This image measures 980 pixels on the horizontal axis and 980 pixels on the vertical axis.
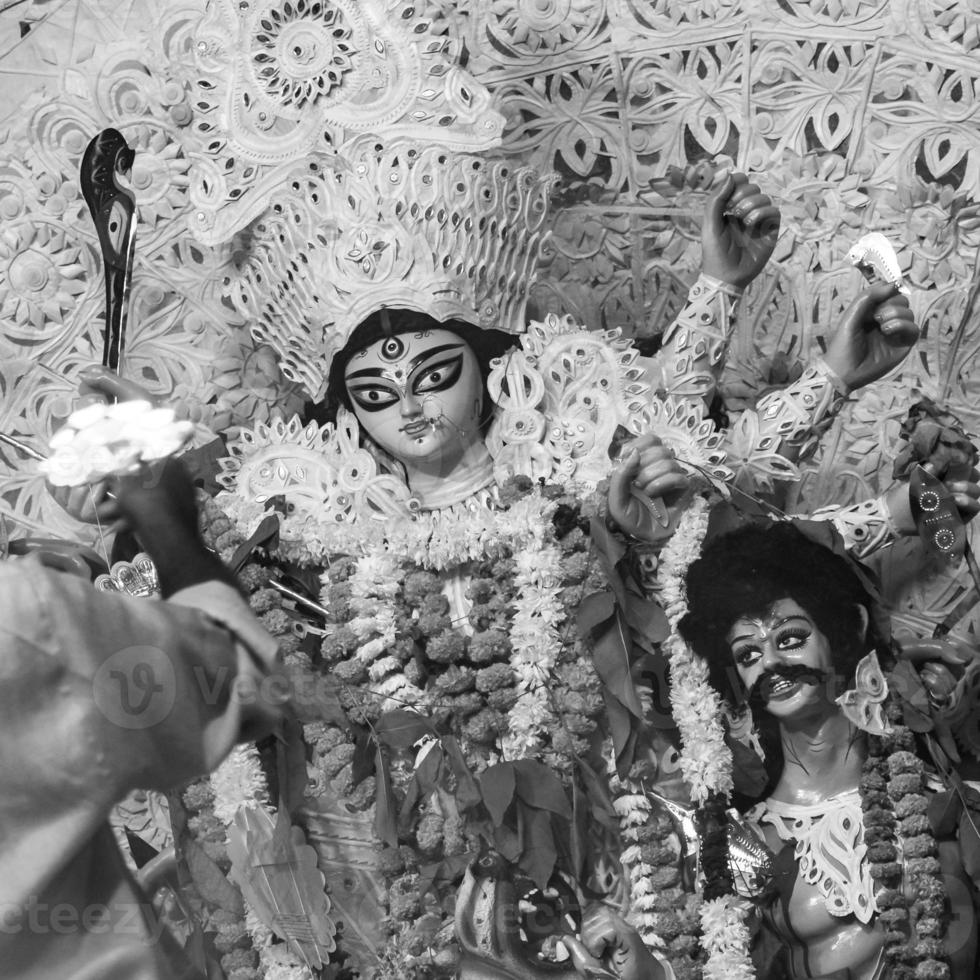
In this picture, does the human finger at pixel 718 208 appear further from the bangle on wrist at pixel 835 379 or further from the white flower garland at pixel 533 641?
the white flower garland at pixel 533 641

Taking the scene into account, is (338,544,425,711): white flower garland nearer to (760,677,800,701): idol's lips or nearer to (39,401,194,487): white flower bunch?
(760,677,800,701): idol's lips

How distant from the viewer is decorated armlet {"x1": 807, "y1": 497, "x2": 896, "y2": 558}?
2992 mm

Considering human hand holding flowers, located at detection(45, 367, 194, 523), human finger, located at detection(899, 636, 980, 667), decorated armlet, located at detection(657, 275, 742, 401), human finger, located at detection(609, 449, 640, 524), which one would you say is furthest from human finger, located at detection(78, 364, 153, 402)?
human finger, located at detection(899, 636, 980, 667)

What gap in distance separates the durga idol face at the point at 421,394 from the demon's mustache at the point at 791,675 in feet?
1.97

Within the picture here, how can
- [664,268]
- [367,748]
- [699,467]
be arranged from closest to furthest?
1. [367,748]
2. [699,467]
3. [664,268]

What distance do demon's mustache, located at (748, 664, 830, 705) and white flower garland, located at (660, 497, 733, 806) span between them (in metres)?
0.08

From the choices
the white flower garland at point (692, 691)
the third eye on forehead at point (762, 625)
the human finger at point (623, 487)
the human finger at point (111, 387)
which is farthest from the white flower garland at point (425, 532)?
the human finger at point (111, 387)

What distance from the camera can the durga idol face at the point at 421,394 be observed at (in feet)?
9.84

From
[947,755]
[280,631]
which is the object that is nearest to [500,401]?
[280,631]

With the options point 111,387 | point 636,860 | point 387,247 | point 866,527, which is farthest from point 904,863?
point 111,387

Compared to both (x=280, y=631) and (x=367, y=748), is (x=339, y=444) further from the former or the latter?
(x=367, y=748)

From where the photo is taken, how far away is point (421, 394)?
3.01m

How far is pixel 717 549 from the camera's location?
9.55 feet

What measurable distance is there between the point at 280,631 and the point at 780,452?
Answer: 824 mm
